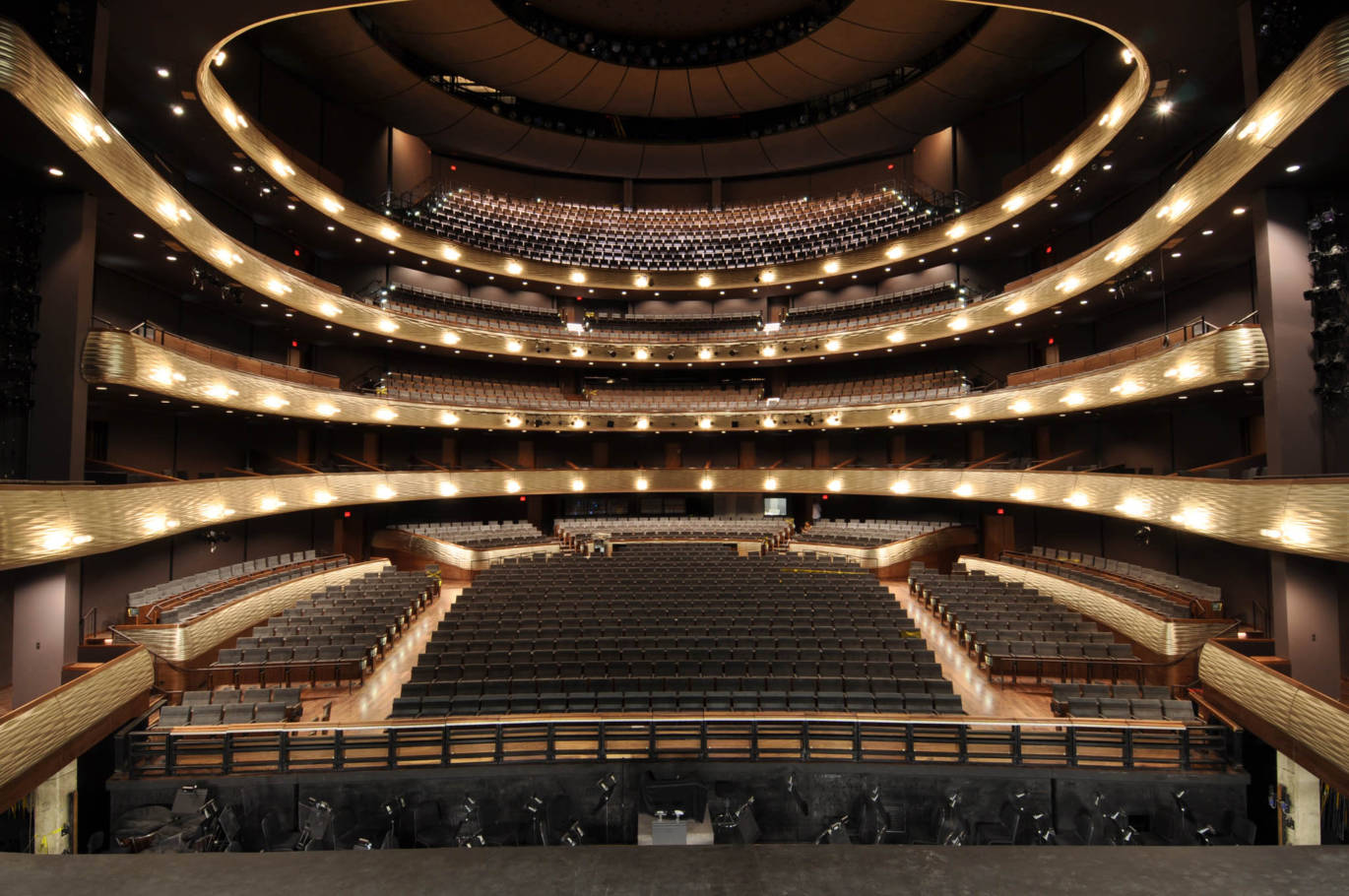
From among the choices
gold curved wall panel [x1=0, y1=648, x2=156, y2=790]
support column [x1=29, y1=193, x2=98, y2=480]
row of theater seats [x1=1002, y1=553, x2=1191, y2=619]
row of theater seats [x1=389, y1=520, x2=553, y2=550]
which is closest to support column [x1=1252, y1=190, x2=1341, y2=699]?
row of theater seats [x1=1002, y1=553, x2=1191, y2=619]

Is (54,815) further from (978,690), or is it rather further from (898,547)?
(898,547)

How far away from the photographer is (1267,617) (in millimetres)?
11836

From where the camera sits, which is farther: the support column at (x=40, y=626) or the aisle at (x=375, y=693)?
the aisle at (x=375, y=693)

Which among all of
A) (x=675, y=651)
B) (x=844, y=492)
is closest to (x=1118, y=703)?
(x=675, y=651)

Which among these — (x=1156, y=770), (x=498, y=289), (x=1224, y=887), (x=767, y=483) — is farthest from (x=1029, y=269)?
(x=1224, y=887)

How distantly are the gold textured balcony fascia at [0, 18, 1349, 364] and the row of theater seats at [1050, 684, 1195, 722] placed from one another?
834 cm

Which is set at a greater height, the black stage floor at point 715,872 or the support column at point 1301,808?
the black stage floor at point 715,872

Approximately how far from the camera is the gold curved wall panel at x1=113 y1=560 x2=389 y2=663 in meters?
11.3

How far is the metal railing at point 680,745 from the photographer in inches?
318

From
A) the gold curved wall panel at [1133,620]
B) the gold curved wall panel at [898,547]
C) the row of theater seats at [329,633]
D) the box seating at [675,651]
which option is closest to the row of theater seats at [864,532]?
the gold curved wall panel at [898,547]

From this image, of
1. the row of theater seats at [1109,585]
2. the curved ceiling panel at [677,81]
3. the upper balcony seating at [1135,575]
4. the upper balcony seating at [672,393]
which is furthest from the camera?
the upper balcony seating at [672,393]

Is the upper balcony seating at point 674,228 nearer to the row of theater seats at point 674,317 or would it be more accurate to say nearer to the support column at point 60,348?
the row of theater seats at point 674,317

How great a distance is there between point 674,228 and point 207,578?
23.9 m

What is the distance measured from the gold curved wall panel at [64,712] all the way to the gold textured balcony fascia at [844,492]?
181 centimetres
